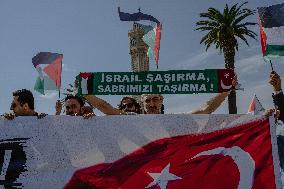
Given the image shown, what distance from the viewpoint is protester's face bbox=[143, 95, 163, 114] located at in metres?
5.74

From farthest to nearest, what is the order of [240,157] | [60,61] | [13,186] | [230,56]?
[230,56] < [60,61] < [240,157] < [13,186]

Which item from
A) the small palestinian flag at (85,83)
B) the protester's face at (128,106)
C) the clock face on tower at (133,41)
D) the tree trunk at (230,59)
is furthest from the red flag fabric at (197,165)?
the clock face on tower at (133,41)

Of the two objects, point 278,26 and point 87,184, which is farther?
point 278,26

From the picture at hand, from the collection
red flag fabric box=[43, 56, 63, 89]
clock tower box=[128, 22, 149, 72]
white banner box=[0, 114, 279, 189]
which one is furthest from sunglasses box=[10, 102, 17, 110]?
clock tower box=[128, 22, 149, 72]

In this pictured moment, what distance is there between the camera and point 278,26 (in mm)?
6480

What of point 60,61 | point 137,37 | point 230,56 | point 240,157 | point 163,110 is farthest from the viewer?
point 137,37

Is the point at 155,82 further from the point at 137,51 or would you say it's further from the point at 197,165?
the point at 137,51

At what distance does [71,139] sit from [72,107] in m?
0.54

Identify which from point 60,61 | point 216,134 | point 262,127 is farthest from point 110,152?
point 60,61

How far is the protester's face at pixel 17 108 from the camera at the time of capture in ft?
16.8

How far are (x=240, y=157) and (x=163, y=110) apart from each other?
129 centimetres

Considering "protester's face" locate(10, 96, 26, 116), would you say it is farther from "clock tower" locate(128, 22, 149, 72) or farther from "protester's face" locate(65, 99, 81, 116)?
"clock tower" locate(128, 22, 149, 72)

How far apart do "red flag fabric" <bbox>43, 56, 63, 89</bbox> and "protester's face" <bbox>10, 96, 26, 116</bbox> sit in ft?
11.7

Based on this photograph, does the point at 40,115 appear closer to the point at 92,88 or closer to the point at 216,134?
the point at 92,88
